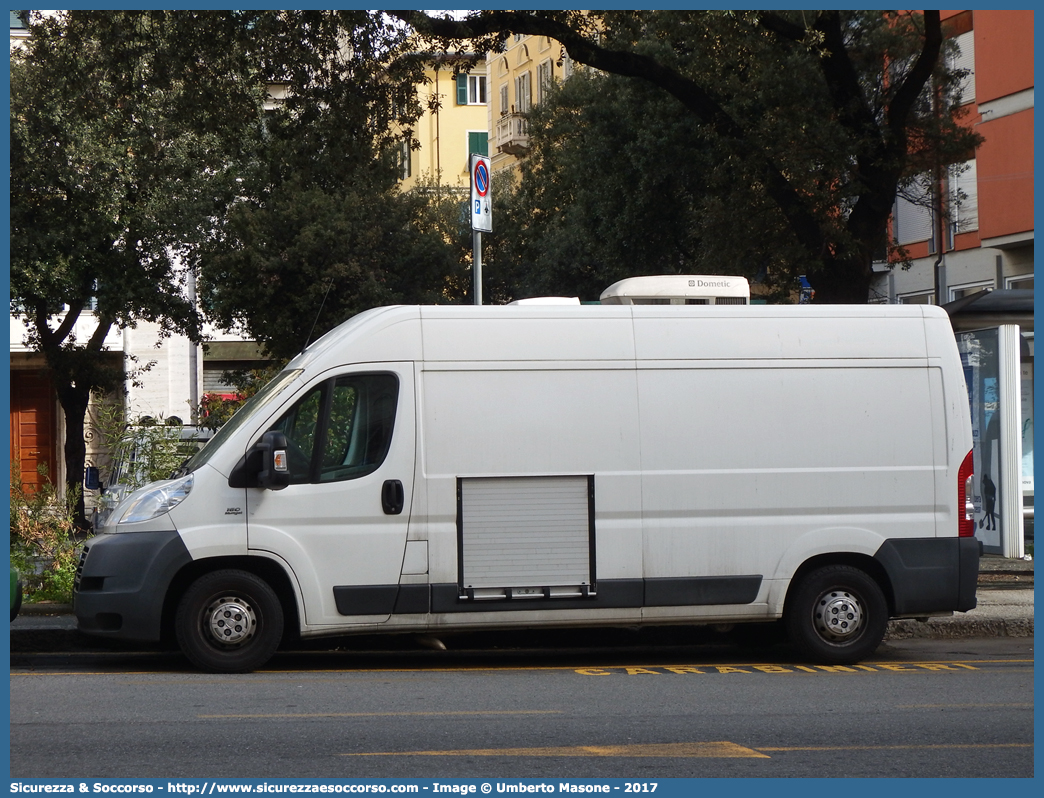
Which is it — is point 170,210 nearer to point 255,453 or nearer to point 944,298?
point 255,453

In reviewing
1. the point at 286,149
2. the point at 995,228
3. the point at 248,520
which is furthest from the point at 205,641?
the point at 995,228

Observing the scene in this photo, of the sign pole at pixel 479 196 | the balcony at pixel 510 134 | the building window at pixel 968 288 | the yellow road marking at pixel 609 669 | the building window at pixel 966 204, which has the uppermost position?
the balcony at pixel 510 134

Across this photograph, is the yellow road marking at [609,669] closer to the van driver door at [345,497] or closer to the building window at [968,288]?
the van driver door at [345,497]

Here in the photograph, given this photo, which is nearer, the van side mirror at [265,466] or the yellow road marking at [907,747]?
the yellow road marking at [907,747]

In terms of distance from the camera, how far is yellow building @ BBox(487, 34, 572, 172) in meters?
47.9

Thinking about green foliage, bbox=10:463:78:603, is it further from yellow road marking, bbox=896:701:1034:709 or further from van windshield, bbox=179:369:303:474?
yellow road marking, bbox=896:701:1034:709

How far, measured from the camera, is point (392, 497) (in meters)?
8.90

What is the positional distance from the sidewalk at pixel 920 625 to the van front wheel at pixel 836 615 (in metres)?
1.61

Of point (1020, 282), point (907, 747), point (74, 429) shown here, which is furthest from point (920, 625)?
point (1020, 282)

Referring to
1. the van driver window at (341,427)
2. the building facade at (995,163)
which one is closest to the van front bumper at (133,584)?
the van driver window at (341,427)

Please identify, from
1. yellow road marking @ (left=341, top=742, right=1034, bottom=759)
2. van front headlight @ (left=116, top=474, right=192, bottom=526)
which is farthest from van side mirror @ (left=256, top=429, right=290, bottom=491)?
yellow road marking @ (left=341, top=742, right=1034, bottom=759)

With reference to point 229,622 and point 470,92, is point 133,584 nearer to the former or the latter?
point 229,622

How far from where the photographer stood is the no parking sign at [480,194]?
15023 millimetres

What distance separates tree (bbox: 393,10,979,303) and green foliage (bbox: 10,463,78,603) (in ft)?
20.4
